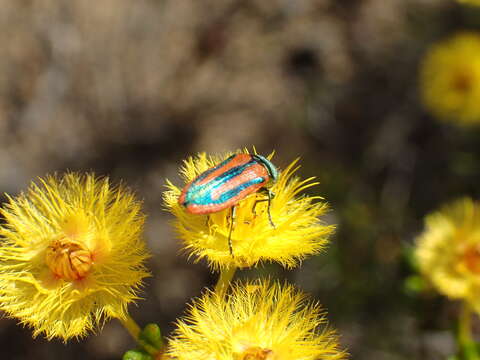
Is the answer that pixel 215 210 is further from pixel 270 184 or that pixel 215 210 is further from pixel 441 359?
pixel 441 359

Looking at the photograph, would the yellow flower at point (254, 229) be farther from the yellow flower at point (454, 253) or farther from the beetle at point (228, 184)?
the yellow flower at point (454, 253)

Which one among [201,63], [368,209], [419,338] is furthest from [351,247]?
[201,63]

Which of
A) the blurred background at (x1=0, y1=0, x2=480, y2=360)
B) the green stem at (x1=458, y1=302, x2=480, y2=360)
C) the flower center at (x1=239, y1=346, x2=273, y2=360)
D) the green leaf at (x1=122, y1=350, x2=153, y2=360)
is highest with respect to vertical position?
the blurred background at (x1=0, y1=0, x2=480, y2=360)

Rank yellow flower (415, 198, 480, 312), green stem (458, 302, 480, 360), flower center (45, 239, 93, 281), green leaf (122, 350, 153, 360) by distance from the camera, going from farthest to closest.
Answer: yellow flower (415, 198, 480, 312) → green stem (458, 302, 480, 360) → flower center (45, 239, 93, 281) → green leaf (122, 350, 153, 360)

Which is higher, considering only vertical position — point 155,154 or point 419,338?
point 155,154

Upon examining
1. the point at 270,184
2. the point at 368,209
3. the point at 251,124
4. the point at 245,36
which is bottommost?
the point at 270,184

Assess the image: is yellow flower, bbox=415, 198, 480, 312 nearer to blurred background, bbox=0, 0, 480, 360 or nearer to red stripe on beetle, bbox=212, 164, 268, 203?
blurred background, bbox=0, 0, 480, 360

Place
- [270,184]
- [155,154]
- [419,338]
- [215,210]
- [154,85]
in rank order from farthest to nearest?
[154,85]
[155,154]
[419,338]
[270,184]
[215,210]

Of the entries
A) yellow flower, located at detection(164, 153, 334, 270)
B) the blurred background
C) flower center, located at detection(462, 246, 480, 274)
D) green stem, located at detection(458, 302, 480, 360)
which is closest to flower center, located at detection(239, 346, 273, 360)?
yellow flower, located at detection(164, 153, 334, 270)
